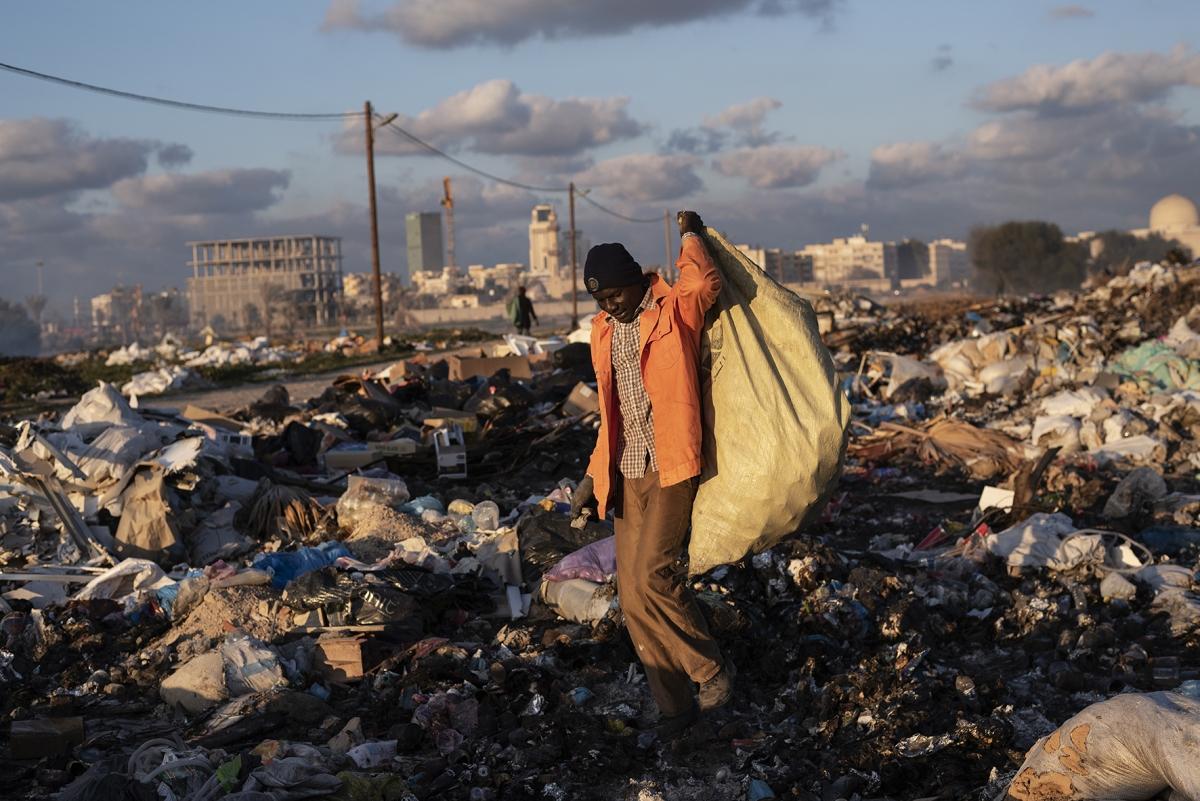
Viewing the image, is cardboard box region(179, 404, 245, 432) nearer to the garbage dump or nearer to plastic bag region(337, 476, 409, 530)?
the garbage dump

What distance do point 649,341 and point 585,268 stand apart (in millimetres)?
316

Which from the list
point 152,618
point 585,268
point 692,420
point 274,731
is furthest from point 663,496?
point 152,618

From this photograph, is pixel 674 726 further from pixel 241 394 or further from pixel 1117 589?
pixel 241 394

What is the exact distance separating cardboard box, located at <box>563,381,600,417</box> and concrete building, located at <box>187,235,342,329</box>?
105 m

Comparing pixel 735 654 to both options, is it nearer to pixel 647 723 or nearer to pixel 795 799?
pixel 647 723

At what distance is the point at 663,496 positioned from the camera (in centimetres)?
393

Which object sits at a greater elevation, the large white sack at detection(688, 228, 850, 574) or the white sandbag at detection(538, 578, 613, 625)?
the large white sack at detection(688, 228, 850, 574)

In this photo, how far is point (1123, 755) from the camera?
9.62 feet

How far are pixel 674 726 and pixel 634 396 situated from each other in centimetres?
114

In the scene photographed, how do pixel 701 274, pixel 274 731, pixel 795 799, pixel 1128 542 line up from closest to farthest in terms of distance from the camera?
1. pixel 795 799
2. pixel 701 274
3. pixel 274 731
4. pixel 1128 542

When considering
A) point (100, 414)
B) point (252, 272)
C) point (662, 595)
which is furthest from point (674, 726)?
point (252, 272)

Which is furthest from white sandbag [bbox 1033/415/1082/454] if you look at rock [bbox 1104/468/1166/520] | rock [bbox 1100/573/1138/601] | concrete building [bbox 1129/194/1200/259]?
concrete building [bbox 1129/194/1200/259]

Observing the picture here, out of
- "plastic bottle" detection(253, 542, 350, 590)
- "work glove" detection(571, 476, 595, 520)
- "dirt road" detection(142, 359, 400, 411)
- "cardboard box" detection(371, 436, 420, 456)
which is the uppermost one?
"work glove" detection(571, 476, 595, 520)

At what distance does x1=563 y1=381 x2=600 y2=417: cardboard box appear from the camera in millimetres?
10447
